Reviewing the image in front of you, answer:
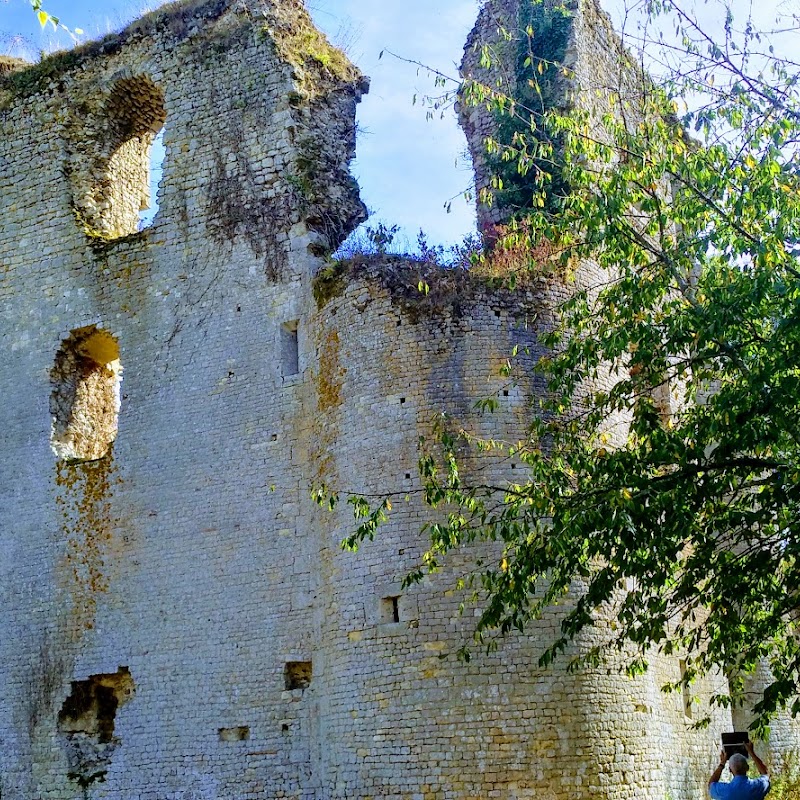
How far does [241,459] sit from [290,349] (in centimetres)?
142

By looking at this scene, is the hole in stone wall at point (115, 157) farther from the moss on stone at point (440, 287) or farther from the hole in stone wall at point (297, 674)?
the hole in stone wall at point (297, 674)

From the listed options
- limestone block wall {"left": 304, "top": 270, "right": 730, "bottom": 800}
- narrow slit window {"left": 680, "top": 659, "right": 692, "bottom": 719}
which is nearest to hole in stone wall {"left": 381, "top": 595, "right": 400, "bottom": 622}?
limestone block wall {"left": 304, "top": 270, "right": 730, "bottom": 800}

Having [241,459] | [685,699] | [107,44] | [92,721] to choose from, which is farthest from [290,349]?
[685,699]

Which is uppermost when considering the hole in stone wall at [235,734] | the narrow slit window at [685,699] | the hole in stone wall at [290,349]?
the hole in stone wall at [290,349]

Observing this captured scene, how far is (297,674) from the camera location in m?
12.1

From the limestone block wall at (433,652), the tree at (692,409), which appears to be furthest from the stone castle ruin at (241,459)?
the tree at (692,409)

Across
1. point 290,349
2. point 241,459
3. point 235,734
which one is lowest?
point 235,734

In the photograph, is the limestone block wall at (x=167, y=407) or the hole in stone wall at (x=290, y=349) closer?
the limestone block wall at (x=167, y=407)

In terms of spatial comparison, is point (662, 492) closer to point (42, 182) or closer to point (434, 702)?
point (434, 702)

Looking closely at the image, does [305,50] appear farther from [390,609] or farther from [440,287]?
[390,609]

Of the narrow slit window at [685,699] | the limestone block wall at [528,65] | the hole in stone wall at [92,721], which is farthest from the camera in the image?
the limestone block wall at [528,65]

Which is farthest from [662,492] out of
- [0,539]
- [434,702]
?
[0,539]

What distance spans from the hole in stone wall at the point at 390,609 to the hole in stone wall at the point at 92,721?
347cm

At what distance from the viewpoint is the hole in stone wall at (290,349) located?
1317cm
